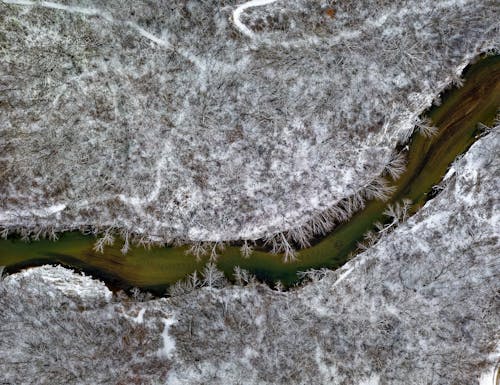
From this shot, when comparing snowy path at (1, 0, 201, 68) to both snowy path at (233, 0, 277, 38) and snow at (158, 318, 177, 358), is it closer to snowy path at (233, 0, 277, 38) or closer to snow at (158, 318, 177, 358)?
snowy path at (233, 0, 277, 38)

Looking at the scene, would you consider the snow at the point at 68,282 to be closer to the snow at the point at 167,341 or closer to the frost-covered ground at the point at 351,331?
the frost-covered ground at the point at 351,331

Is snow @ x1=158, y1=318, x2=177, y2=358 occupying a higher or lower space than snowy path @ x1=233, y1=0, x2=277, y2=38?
lower

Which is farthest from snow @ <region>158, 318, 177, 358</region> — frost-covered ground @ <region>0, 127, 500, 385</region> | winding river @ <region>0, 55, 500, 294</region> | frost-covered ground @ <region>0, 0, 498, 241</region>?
frost-covered ground @ <region>0, 0, 498, 241</region>

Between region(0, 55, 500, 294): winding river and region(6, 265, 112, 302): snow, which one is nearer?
region(0, 55, 500, 294): winding river

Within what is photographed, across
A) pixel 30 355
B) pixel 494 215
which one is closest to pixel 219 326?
pixel 30 355

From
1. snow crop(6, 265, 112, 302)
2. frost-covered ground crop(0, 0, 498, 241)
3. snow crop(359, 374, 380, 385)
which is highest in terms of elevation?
frost-covered ground crop(0, 0, 498, 241)

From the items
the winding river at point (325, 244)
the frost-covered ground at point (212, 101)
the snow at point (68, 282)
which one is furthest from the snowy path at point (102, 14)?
the snow at point (68, 282)
